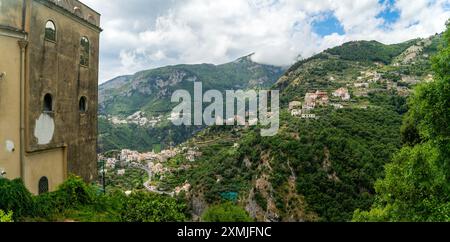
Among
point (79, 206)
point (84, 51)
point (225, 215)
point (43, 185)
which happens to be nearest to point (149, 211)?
point (79, 206)

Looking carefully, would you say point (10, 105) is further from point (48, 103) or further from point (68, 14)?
point (68, 14)

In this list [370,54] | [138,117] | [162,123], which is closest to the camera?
[370,54]

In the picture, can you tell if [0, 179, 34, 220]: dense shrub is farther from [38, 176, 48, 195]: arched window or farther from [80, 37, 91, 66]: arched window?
[80, 37, 91, 66]: arched window

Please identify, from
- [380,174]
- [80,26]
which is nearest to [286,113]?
[380,174]

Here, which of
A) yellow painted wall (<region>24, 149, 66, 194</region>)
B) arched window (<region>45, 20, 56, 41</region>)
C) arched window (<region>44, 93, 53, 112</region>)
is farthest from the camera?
arched window (<region>44, 93, 53, 112</region>)

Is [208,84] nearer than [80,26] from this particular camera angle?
No

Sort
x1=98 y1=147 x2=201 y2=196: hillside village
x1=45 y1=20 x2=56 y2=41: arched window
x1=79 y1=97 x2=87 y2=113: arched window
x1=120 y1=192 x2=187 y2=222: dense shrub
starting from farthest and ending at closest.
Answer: x1=98 y1=147 x2=201 y2=196: hillside village → x1=79 y1=97 x2=87 y2=113: arched window → x1=45 y1=20 x2=56 y2=41: arched window → x1=120 y1=192 x2=187 y2=222: dense shrub

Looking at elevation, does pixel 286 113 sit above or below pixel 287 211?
above

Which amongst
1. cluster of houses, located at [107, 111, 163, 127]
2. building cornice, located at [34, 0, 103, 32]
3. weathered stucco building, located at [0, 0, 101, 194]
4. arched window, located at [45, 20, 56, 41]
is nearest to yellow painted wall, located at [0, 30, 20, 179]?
weathered stucco building, located at [0, 0, 101, 194]
